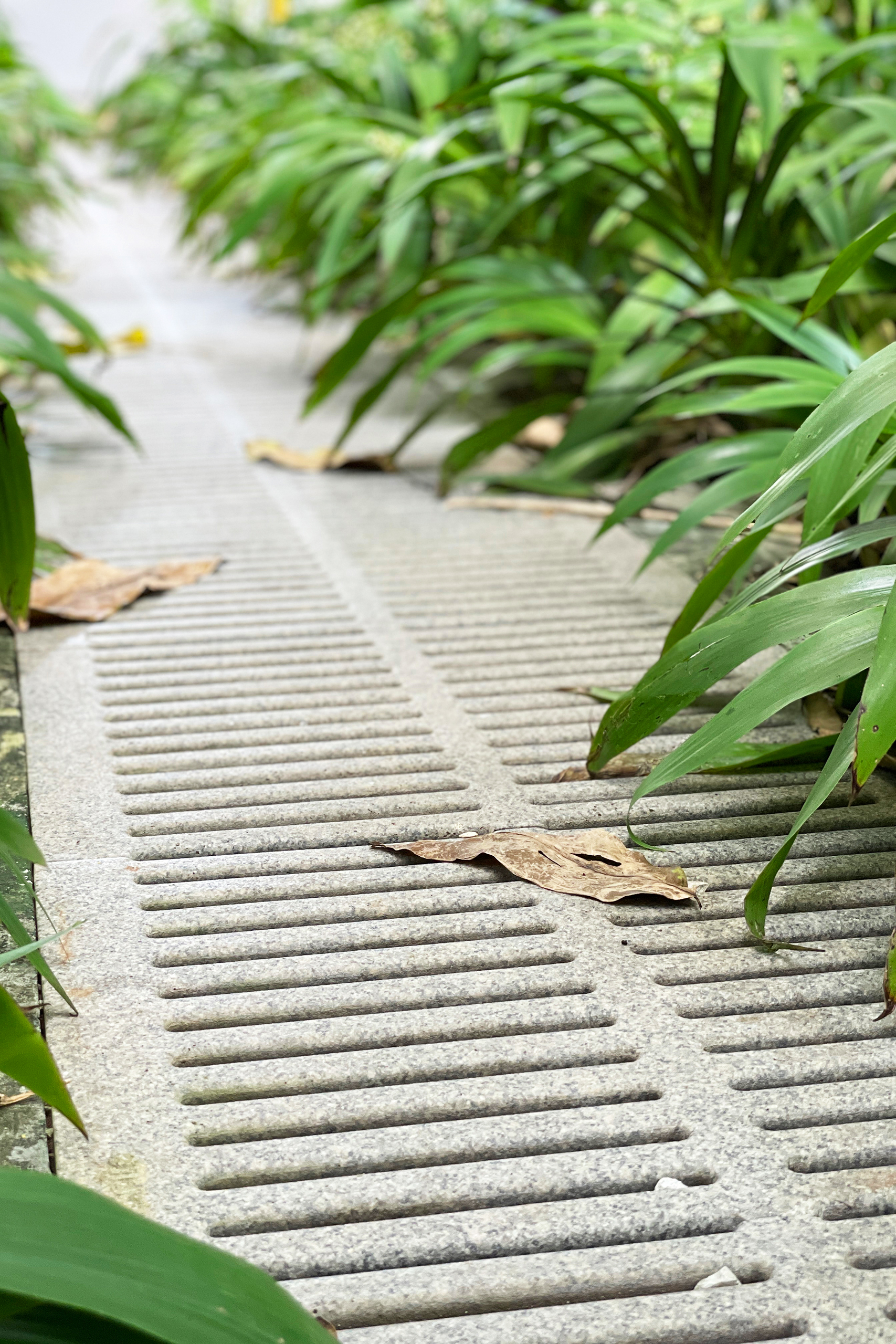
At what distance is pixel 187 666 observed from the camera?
150 centimetres

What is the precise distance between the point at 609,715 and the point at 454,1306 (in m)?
0.54

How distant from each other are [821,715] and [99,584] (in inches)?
35.1

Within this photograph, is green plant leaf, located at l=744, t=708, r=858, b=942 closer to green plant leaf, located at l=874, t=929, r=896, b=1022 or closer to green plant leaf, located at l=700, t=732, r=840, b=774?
green plant leaf, located at l=874, t=929, r=896, b=1022

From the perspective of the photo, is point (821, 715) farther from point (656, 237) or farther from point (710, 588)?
point (656, 237)

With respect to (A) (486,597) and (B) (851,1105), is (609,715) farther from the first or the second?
(A) (486,597)

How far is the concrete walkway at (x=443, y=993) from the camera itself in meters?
0.74

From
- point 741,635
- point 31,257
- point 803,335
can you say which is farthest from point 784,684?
point 31,257

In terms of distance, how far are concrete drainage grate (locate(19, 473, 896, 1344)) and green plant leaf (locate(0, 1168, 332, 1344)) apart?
0.49 ft

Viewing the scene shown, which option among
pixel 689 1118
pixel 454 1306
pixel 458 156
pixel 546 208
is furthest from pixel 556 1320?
pixel 546 208

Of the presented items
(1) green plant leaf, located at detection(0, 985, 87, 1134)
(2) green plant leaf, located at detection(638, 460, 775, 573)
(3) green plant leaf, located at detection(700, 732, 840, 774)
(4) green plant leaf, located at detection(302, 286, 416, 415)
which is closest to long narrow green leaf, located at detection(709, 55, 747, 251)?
(4) green plant leaf, located at detection(302, 286, 416, 415)

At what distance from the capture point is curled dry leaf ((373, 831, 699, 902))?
1.07m

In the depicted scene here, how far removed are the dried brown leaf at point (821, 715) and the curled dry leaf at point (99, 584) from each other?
31.8 inches

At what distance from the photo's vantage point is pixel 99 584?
171 cm

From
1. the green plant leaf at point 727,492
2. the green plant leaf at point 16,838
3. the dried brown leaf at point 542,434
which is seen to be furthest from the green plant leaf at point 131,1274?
the dried brown leaf at point 542,434
